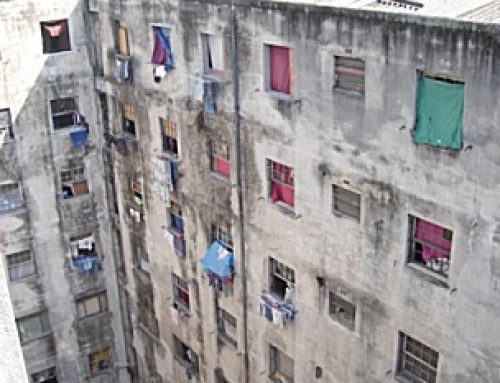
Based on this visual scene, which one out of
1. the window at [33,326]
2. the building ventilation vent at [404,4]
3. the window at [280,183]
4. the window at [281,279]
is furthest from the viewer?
the window at [33,326]

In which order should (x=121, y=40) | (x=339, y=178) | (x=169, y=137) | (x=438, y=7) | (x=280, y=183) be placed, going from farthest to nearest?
(x=121, y=40)
(x=169, y=137)
(x=280, y=183)
(x=339, y=178)
(x=438, y=7)

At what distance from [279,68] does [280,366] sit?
38.8 ft

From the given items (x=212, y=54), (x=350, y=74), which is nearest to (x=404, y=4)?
(x=350, y=74)

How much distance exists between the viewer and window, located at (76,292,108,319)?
120 ft

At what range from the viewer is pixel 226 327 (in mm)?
28781

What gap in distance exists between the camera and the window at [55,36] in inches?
1235

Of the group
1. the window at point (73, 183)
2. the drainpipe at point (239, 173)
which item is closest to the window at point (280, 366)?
the drainpipe at point (239, 173)

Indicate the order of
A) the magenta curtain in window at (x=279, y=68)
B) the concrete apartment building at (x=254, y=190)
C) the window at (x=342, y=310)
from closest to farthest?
the concrete apartment building at (x=254, y=190) < the magenta curtain in window at (x=279, y=68) < the window at (x=342, y=310)

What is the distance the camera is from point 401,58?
17188 millimetres

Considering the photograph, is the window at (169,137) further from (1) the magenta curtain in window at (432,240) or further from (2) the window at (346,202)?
(1) the magenta curtain in window at (432,240)

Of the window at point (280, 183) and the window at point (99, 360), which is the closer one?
the window at point (280, 183)

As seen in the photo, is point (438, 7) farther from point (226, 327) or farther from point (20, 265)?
point (20, 265)

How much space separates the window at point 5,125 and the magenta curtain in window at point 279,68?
1530 centimetres

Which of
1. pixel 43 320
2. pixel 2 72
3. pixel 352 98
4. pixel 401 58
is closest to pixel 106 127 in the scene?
pixel 2 72
